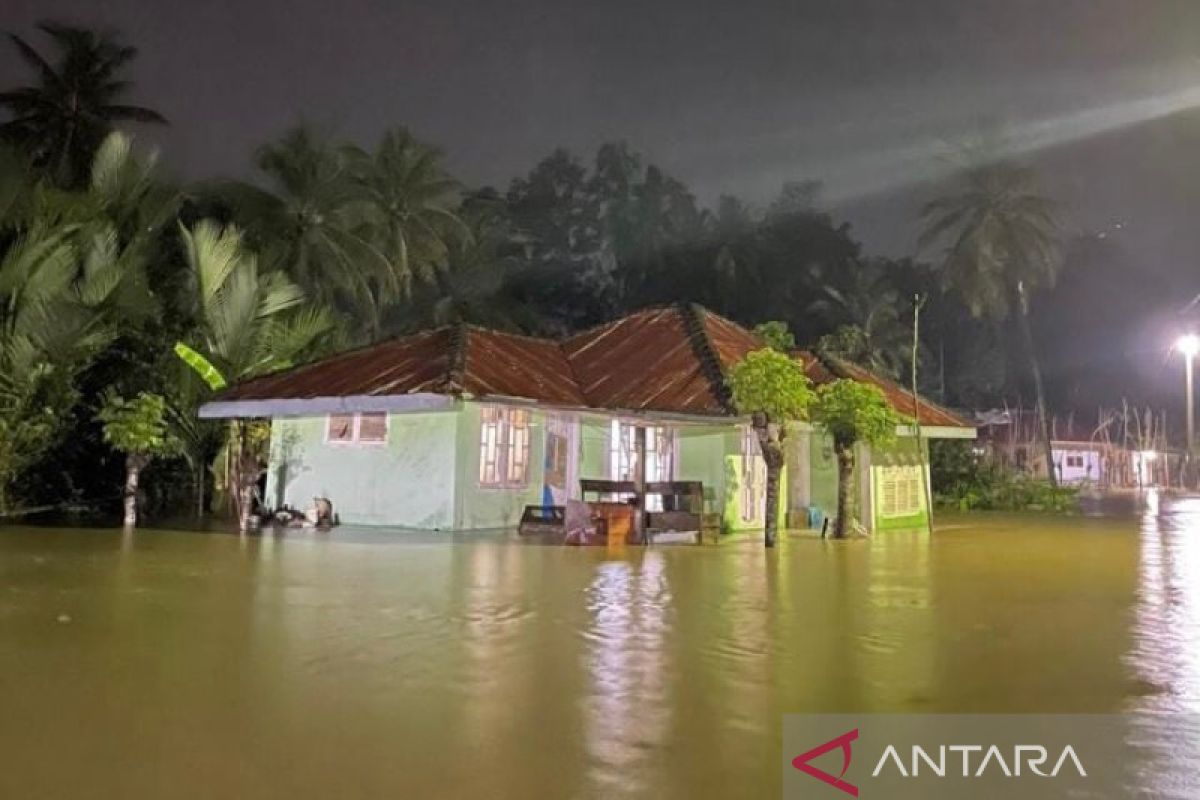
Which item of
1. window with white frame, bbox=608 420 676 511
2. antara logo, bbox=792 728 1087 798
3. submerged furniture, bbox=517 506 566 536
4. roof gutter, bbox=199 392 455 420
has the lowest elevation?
antara logo, bbox=792 728 1087 798

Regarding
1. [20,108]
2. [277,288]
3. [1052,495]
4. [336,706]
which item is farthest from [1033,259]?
[336,706]

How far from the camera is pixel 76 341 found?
18.0 m

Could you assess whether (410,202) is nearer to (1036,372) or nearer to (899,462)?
(899,462)

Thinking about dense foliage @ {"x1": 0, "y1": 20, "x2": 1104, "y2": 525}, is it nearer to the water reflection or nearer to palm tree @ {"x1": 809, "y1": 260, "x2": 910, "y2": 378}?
palm tree @ {"x1": 809, "y1": 260, "x2": 910, "y2": 378}

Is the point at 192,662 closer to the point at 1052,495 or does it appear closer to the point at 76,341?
the point at 76,341

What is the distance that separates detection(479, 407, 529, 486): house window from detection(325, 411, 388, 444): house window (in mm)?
1699

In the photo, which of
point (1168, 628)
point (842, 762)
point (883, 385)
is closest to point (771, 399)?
point (1168, 628)

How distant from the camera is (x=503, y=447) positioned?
1661 cm

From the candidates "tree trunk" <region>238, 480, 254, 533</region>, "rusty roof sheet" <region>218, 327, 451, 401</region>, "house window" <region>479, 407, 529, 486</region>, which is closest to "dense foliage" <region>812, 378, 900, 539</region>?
"house window" <region>479, 407, 529, 486</region>

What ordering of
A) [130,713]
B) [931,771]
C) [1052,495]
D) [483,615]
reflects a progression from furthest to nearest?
[1052,495] < [483,615] < [130,713] < [931,771]

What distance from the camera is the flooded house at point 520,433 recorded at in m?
15.9

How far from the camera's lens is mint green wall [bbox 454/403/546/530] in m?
15.8

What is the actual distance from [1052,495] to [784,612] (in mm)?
21576

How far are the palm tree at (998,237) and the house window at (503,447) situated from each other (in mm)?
32358
